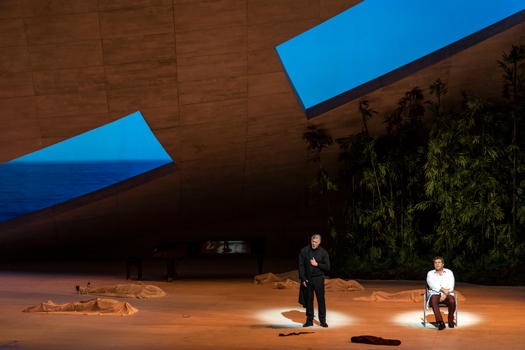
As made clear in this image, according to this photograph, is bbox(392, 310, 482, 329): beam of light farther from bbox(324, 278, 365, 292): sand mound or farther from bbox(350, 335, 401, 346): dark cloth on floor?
bbox(324, 278, 365, 292): sand mound

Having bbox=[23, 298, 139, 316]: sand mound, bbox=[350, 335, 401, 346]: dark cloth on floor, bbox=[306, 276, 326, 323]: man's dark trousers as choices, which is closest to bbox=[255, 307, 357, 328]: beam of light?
bbox=[306, 276, 326, 323]: man's dark trousers

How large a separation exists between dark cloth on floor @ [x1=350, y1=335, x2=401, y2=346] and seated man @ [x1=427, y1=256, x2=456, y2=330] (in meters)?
0.98

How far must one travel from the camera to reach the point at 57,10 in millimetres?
9852

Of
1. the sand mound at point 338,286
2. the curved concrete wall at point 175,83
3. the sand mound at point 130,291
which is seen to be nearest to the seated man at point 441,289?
the sand mound at point 338,286

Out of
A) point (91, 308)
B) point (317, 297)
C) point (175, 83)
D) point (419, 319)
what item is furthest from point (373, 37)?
point (317, 297)

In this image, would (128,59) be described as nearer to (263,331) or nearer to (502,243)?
(263,331)

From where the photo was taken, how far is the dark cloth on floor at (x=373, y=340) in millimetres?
6074

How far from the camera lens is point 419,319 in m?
7.58

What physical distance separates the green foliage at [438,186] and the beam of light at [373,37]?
997cm

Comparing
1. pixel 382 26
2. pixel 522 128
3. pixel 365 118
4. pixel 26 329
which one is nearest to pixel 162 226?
pixel 365 118

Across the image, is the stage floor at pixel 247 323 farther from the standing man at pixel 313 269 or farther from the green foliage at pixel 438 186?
the green foliage at pixel 438 186

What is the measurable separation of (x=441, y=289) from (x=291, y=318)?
1.56 m

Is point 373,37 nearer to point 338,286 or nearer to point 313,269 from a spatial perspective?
point 338,286

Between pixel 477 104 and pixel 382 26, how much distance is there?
49.5 ft
